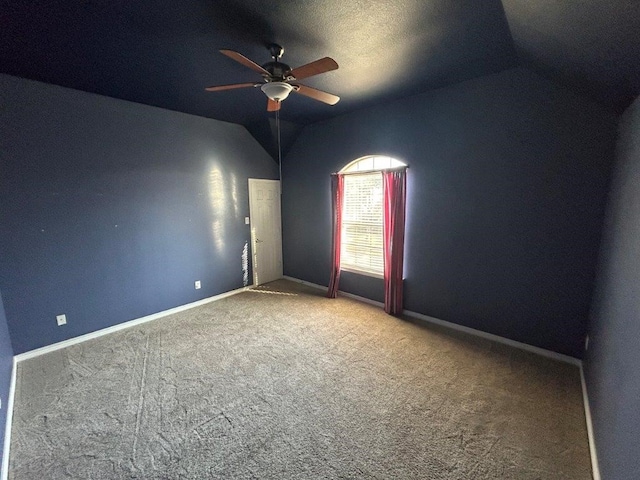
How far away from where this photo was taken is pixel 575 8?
1235mm

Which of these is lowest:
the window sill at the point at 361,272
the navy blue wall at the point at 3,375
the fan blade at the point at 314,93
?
the navy blue wall at the point at 3,375

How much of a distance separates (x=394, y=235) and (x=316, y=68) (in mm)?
2231

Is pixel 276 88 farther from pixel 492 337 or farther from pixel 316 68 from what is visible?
pixel 492 337

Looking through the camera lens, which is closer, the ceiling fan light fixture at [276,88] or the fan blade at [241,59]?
the fan blade at [241,59]

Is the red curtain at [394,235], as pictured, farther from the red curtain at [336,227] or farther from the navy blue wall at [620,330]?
the navy blue wall at [620,330]

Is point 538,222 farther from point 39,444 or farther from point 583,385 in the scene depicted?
point 39,444

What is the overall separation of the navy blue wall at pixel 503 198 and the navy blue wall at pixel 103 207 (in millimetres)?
2450

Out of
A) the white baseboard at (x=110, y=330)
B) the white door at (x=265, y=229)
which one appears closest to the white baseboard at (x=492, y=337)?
the white door at (x=265, y=229)

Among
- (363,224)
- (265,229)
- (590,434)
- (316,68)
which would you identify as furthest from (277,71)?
(590,434)

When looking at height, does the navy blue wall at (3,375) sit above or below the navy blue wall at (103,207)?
below

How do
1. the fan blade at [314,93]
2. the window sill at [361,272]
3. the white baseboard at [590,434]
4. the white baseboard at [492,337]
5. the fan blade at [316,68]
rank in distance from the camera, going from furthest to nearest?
the window sill at [361,272] < the white baseboard at [492,337] < the fan blade at [314,93] < the fan blade at [316,68] < the white baseboard at [590,434]

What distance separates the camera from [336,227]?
4.15m

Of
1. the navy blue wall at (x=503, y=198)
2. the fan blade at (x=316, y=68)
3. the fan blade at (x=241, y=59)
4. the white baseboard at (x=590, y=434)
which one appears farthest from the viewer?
the navy blue wall at (x=503, y=198)

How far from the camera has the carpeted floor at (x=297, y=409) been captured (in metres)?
1.56
